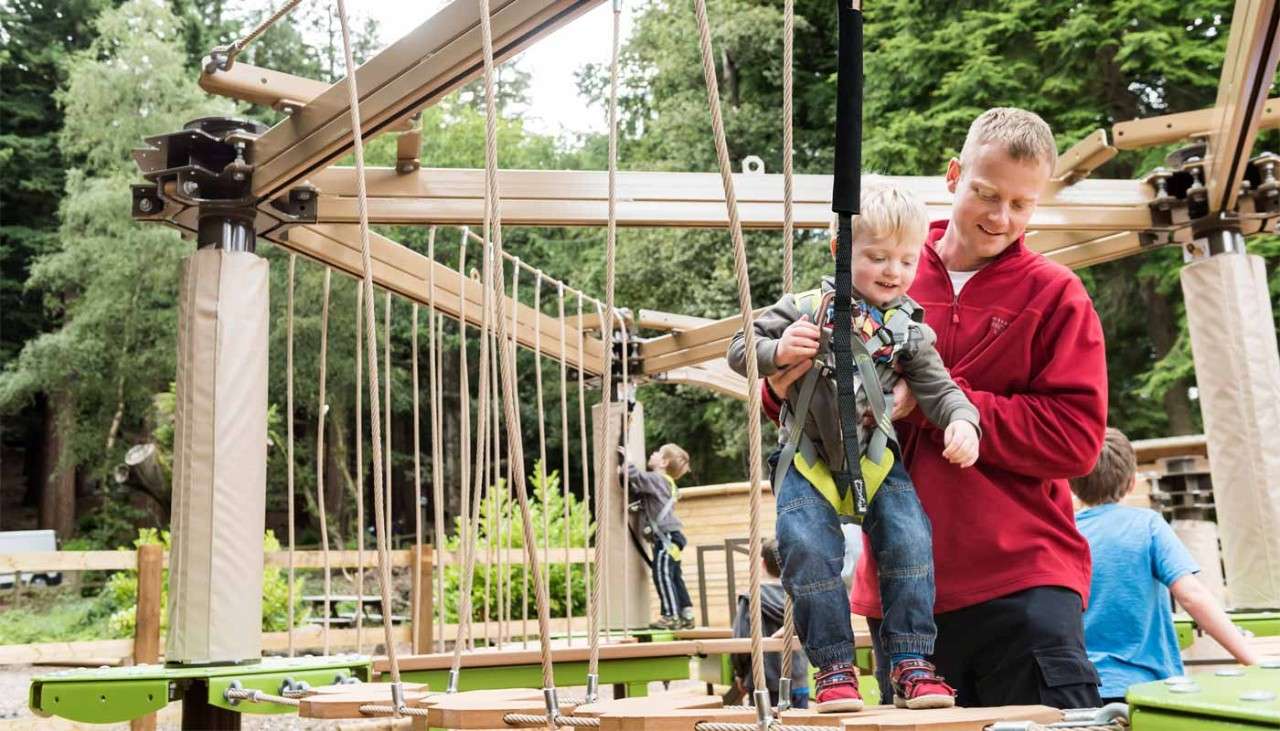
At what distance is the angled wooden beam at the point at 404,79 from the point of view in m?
2.19

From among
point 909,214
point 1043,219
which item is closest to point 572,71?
point 1043,219

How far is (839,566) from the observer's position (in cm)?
142

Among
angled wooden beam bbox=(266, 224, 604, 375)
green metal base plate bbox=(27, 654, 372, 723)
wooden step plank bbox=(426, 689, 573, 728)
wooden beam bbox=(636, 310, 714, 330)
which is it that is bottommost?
green metal base plate bbox=(27, 654, 372, 723)

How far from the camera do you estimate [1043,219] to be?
3818mm

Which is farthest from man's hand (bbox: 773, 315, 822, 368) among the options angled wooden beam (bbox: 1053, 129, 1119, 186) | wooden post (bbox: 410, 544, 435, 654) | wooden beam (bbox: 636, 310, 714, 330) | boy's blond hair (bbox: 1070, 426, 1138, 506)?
wooden post (bbox: 410, 544, 435, 654)

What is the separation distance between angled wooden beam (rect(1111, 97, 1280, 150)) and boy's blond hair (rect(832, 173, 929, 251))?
8.82 ft

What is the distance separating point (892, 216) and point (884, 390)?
217mm

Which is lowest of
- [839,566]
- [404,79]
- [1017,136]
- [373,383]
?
[839,566]

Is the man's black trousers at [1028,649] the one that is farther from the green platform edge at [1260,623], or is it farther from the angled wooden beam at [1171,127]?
the angled wooden beam at [1171,127]

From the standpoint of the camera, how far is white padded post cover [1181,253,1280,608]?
3.85 metres

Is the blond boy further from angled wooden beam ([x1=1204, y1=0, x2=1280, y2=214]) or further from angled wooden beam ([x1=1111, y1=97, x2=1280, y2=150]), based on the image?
angled wooden beam ([x1=1111, y1=97, x2=1280, y2=150])

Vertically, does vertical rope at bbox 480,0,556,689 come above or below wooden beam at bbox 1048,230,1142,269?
below

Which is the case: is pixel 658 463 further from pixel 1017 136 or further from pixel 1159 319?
pixel 1159 319

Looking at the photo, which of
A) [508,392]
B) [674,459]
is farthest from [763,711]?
[674,459]
